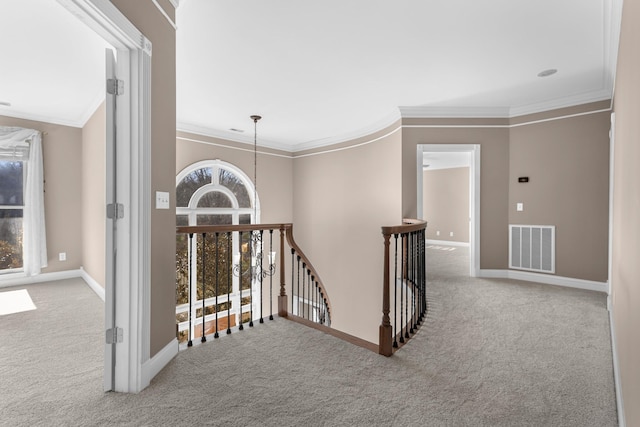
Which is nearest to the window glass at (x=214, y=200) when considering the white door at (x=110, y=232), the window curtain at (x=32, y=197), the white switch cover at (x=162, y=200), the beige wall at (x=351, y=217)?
the beige wall at (x=351, y=217)

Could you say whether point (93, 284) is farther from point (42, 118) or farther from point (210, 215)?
point (42, 118)

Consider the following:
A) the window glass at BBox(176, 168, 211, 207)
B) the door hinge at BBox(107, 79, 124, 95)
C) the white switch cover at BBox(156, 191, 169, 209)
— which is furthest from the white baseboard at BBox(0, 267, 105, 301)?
the door hinge at BBox(107, 79, 124, 95)

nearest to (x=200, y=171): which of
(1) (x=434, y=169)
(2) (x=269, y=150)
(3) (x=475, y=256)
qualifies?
(2) (x=269, y=150)

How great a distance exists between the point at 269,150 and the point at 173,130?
16.5ft

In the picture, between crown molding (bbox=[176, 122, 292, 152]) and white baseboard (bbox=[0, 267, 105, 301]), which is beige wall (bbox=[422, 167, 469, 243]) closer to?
crown molding (bbox=[176, 122, 292, 152])

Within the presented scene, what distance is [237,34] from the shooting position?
9.16ft

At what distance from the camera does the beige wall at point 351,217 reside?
5.49m

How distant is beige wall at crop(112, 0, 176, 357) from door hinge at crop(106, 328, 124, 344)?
0.64 ft

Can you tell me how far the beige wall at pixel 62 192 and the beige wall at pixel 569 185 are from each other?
6.86 metres

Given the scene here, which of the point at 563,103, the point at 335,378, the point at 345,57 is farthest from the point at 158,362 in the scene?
the point at 563,103

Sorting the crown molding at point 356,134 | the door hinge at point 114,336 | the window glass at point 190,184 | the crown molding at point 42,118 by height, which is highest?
the crown molding at point 356,134

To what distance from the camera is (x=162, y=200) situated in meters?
2.12

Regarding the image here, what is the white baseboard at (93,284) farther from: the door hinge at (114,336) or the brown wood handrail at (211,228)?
the door hinge at (114,336)

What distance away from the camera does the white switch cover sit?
6.81 feet
